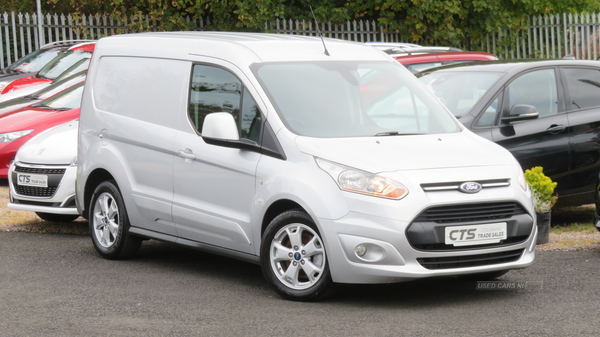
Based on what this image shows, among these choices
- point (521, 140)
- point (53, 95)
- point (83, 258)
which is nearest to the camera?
point (83, 258)

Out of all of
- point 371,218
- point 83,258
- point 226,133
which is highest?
point 226,133

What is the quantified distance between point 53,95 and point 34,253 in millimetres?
5273

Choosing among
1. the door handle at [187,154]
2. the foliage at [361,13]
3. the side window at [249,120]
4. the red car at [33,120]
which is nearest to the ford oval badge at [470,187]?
the side window at [249,120]

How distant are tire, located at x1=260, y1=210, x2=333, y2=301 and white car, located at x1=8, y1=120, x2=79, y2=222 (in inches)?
135

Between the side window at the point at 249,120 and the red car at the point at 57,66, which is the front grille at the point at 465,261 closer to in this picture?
the side window at the point at 249,120

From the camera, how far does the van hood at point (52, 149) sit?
9.20 meters

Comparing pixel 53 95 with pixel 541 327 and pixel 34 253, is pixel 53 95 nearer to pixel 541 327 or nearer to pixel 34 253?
pixel 34 253

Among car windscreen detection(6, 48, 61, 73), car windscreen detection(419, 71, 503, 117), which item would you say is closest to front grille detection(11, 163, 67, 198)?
car windscreen detection(419, 71, 503, 117)

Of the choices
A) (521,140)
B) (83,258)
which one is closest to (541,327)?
(521,140)

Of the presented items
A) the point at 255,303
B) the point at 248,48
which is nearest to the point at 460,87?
the point at 248,48

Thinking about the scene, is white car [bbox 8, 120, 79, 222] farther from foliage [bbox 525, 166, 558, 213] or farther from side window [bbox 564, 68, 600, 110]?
side window [bbox 564, 68, 600, 110]

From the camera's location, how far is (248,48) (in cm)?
684

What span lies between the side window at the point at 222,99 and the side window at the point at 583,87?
4.00m

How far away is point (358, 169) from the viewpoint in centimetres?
584
